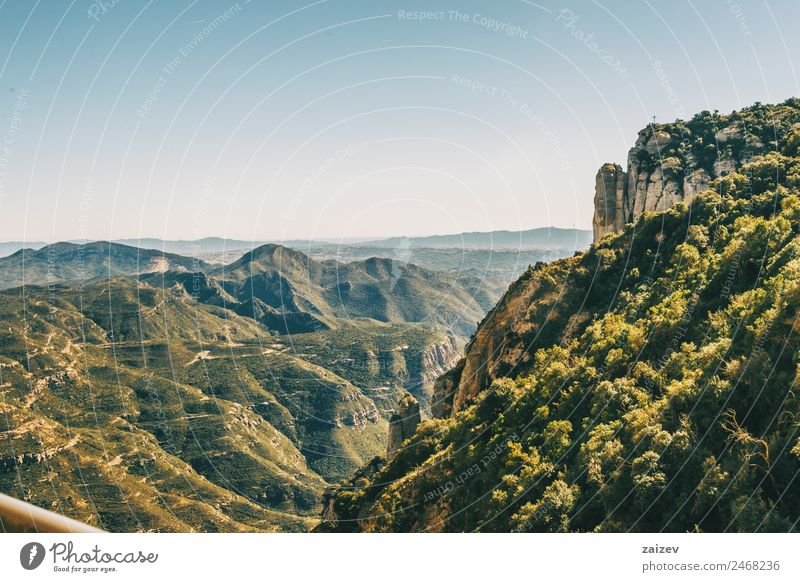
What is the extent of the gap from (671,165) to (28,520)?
218 ft

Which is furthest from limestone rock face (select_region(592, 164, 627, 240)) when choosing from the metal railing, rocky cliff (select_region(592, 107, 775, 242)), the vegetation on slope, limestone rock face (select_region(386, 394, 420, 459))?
the metal railing

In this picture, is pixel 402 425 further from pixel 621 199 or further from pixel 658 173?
pixel 658 173

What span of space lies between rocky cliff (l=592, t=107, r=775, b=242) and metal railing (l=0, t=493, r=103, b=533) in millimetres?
60175

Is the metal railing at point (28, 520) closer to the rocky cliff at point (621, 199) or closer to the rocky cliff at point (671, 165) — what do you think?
the rocky cliff at point (621, 199)

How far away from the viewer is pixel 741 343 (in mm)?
24109

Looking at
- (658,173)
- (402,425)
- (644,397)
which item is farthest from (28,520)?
(658,173)

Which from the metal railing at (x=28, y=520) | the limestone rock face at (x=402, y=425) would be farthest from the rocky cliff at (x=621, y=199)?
the metal railing at (x=28, y=520)

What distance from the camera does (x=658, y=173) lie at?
199ft

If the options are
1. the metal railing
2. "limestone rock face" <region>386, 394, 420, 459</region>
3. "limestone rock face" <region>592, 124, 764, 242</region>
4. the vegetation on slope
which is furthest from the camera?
"limestone rock face" <region>386, 394, 420, 459</region>

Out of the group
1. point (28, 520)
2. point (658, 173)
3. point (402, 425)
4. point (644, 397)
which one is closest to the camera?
point (28, 520)

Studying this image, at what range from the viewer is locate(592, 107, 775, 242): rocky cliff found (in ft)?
188

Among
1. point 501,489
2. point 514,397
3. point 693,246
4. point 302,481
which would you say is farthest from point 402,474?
point 302,481

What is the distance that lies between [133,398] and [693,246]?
19683cm

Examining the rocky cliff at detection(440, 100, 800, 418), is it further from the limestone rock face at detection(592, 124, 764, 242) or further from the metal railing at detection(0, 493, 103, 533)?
the metal railing at detection(0, 493, 103, 533)
